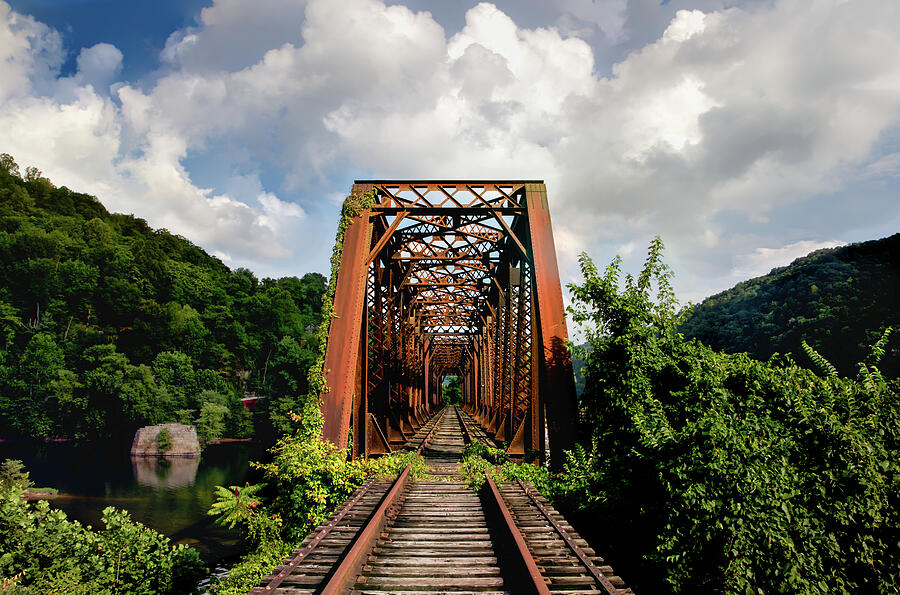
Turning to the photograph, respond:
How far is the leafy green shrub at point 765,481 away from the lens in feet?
15.3

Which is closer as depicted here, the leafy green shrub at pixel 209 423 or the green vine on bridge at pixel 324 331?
the green vine on bridge at pixel 324 331

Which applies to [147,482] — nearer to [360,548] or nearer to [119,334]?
[119,334]

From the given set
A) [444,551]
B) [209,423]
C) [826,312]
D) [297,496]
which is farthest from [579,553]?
[209,423]

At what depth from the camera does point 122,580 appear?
326 inches

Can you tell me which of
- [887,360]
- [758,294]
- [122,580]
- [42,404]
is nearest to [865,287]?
[887,360]

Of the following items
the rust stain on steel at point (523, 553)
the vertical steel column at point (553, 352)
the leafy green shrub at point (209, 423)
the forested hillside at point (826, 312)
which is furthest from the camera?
the leafy green shrub at point (209, 423)

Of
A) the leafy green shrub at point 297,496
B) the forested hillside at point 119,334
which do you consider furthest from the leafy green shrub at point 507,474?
the forested hillside at point 119,334

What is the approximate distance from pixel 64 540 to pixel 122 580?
1.19m

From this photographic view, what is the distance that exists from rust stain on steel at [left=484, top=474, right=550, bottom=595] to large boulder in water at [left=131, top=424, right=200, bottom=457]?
4249cm

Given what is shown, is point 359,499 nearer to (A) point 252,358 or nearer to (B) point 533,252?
(B) point 533,252

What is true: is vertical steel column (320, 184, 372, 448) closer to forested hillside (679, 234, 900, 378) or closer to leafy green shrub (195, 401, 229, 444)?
forested hillside (679, 234, 900, 378)

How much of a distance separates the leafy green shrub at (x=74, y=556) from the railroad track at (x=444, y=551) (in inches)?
189

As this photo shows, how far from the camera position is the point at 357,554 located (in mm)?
A: 4582

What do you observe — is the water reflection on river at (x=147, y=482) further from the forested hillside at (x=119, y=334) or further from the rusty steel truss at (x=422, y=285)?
the rusty steel truss at (x=422, y=285)
